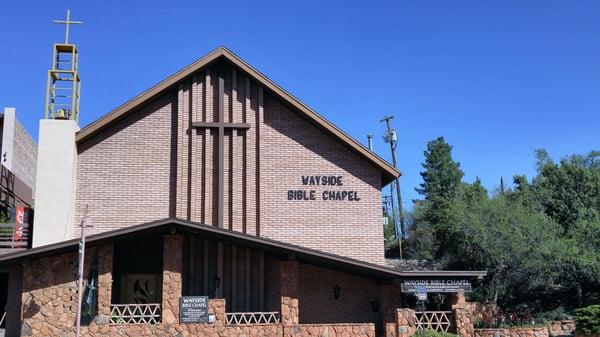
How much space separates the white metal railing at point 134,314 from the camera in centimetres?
1769

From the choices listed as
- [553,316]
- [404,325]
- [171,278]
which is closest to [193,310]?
[171,278]

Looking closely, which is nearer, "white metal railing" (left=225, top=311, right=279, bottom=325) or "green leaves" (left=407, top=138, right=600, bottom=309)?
Answer: "white metal railing" (left=225, top=311, right=279, bottom=325)

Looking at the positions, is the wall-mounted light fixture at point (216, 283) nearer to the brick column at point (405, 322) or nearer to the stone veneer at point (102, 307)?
the stone veneer at point (102, 307)

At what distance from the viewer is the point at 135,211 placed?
68.9ft

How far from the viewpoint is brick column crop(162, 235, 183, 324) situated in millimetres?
17578

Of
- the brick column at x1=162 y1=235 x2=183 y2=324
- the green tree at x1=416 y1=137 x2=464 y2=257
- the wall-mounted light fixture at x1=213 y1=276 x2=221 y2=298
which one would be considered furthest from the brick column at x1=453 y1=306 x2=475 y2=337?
the green tree at x1=416 y1=137 x2=464 y2=257

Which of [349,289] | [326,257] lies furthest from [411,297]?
[326,257]

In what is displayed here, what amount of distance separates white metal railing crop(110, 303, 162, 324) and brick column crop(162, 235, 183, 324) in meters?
0.46

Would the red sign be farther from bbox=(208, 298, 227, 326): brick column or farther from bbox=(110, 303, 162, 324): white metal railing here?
bbox=(208, 298, 227, 326): brick column

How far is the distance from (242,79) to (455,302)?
1061 cm

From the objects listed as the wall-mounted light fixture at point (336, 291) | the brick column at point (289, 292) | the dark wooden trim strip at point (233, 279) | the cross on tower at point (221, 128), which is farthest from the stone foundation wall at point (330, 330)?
the cross on tower at point (221, 128)

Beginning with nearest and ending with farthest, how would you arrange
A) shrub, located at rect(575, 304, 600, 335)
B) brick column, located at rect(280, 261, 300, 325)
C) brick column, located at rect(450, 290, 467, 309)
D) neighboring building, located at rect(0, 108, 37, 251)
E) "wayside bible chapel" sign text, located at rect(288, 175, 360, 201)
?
brick column, located at rect(280, 261, 300, 325)
brick column, located at rect(450, 290, 467, 309)
shrub, located at rect(575, 304, 600, 335)
neighboring building, located at rect(0, 108, 37, 251)
"wayside bible chapel" sign text, located at rect(288, 175, 360, 201)

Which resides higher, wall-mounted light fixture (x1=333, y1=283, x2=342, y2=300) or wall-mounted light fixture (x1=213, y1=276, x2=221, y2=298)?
wall-mounted light fixture (x1=213, y1=276, x2=221, y2=298)

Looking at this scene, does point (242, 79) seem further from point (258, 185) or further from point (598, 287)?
point (598, 287)
